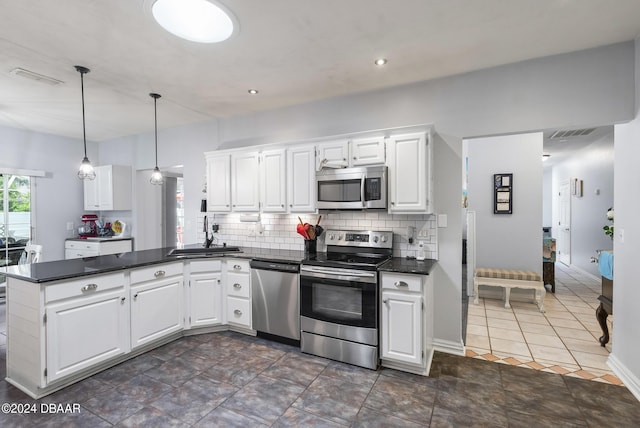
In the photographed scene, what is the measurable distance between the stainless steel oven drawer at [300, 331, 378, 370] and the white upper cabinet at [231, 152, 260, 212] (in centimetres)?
167

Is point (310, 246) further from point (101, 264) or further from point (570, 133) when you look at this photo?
point (570, 133)

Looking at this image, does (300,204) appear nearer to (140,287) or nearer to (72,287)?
(140,287)

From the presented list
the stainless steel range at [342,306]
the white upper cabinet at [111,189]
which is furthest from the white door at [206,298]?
the white upper cabinet at [111,189]

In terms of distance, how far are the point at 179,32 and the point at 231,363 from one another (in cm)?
281

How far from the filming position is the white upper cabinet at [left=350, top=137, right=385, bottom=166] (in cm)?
304

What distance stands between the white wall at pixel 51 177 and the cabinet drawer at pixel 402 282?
5.93m

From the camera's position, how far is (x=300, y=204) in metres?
3.51

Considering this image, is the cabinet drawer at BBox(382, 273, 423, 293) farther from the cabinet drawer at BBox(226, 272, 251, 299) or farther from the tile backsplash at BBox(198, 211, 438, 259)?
the cabinet drawer at BBox(226, 272, 251, 299)

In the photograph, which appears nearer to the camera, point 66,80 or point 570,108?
point 570,108

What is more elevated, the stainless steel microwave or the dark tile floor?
the stainless steel microwave

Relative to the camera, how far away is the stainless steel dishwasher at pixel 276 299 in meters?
3.16

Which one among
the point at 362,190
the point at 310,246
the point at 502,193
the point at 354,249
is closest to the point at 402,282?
the point at 354,249

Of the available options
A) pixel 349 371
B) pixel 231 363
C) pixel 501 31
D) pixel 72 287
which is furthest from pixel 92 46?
pixel 349 371

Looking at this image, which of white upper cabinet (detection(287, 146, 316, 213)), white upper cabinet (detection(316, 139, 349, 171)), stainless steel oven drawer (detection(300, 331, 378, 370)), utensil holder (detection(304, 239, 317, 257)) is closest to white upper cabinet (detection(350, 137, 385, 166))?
white upper cabinet (detection(316, 139, 349, 171))
